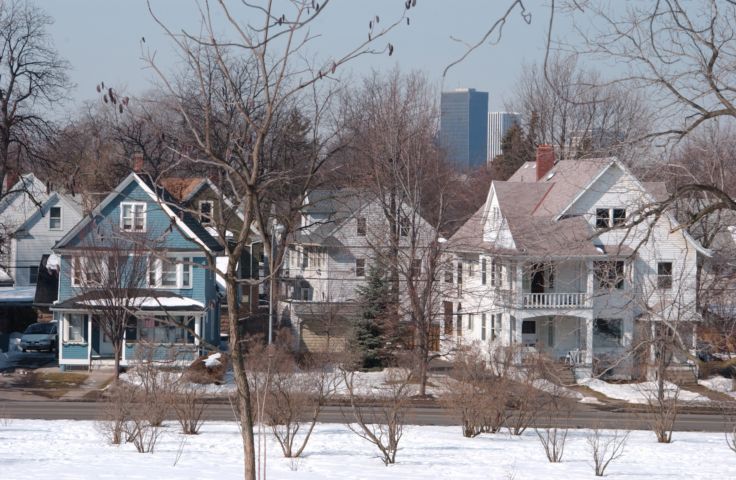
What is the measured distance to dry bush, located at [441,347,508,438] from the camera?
2289cm

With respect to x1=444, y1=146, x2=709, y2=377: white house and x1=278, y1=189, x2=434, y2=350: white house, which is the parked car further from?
x1=444, y1=146, x2=709, y2=377: white house

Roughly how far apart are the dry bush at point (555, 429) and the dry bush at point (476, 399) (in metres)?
1.14

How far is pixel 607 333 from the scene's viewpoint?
131ft

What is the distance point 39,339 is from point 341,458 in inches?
1082

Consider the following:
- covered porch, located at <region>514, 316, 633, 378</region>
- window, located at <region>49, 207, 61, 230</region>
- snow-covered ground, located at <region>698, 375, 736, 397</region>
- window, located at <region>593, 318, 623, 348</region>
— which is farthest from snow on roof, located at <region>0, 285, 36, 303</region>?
snow-covered ground, located at <region>698, 375, 736, 397</region>

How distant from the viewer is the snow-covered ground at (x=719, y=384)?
36.4 metres

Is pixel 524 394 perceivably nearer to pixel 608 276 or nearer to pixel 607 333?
pixel 608 276

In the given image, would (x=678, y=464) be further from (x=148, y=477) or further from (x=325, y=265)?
(x=325, y=265)

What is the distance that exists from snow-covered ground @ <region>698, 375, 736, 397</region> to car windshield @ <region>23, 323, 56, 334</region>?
1131 inches

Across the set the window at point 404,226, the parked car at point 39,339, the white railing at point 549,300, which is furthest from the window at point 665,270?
the parked car at point 39,339

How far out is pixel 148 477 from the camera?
15305 mm

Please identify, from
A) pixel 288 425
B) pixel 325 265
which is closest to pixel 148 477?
pixel 288 425

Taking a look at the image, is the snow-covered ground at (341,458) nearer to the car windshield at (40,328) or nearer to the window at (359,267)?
the car windshield at (40,328)

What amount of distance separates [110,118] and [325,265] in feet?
96.7
